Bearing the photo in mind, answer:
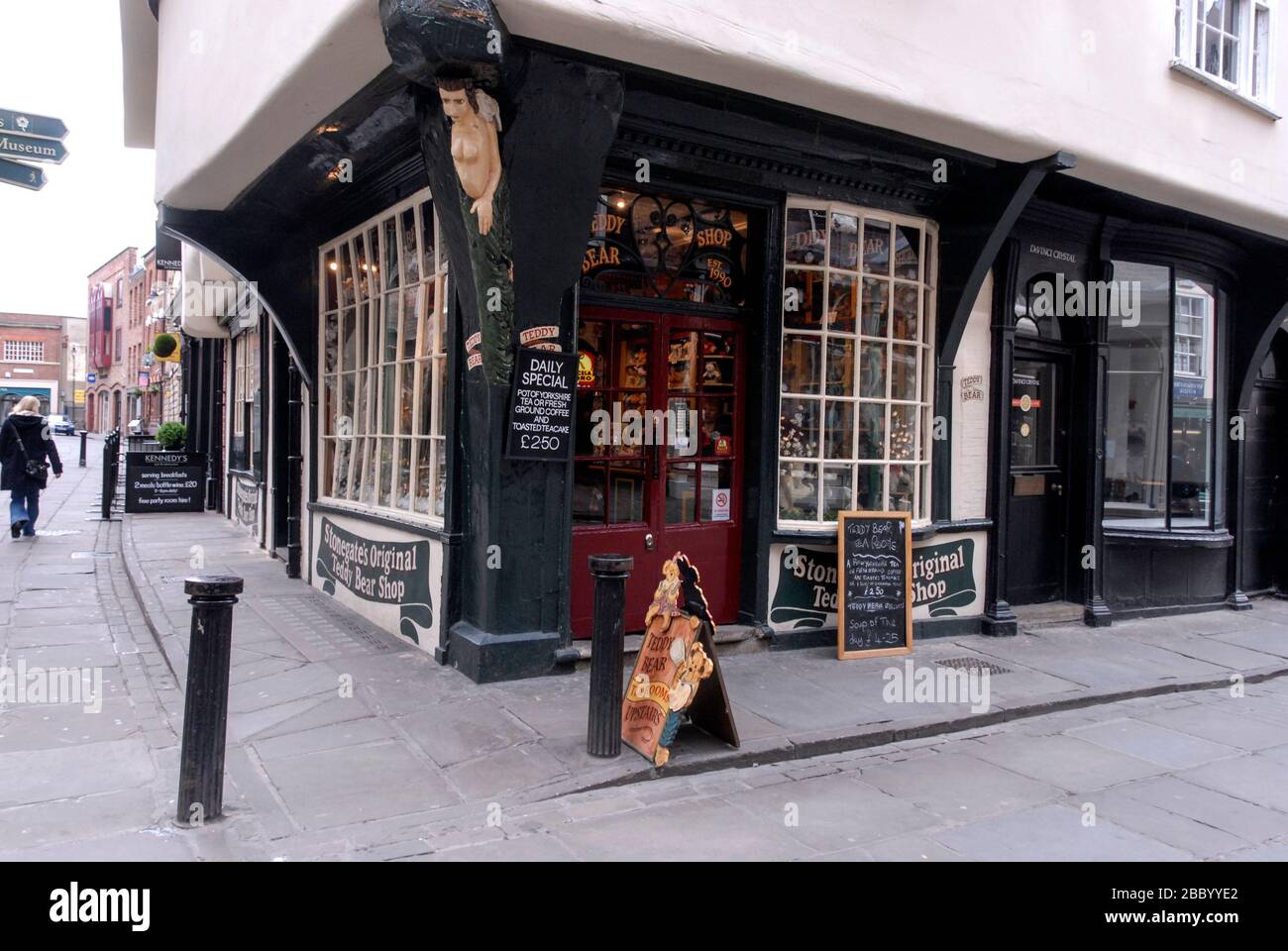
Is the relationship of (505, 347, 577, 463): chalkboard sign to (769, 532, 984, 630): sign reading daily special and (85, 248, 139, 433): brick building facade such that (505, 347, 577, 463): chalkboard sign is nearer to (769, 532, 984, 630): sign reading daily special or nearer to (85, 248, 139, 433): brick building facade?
(769, 532, 984, 630): sign reading daily special

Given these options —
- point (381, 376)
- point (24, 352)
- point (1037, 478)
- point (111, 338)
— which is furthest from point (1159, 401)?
point (24, 352)

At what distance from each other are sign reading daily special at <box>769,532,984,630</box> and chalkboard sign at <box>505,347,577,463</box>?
7.09ft

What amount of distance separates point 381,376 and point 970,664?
206 inches

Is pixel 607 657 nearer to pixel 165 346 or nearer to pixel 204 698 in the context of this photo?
pixel 204 698

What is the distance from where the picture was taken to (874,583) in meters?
7.27

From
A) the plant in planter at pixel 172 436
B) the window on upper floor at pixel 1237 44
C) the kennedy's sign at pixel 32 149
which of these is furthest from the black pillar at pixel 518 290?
the plant in planter at pixel 172 436

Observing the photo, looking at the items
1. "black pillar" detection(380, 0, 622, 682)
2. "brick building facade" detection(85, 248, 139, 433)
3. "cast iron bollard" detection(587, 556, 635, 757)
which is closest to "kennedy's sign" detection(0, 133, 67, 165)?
"black pillar" detection(380, 0, 622, 682)

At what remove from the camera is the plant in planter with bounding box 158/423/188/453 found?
698 inches

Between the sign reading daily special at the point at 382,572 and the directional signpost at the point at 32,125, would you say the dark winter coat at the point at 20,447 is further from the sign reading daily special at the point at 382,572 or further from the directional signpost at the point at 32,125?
the sign reading daily special at the point at 382,572

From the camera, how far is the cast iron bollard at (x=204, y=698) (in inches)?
155

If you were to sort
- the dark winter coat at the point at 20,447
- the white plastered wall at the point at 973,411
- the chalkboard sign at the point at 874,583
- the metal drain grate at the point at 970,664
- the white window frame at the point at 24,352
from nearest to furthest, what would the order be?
the metal drain grate at the point at 970,664 → the chalkboard sign at the point at 874,583 → the white plastered wall at the point at 973,411 → the dark winter coat at the point at 20,447 → the white window frame at the point at 24,352

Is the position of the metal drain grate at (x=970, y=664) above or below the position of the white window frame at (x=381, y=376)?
below

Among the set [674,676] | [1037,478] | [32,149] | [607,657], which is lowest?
[674,676]

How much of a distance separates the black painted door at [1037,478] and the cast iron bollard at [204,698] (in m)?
6.93
